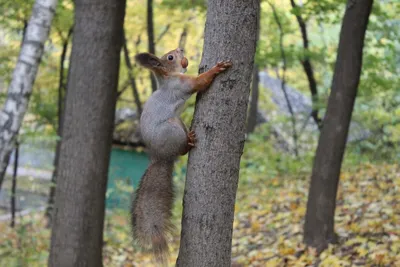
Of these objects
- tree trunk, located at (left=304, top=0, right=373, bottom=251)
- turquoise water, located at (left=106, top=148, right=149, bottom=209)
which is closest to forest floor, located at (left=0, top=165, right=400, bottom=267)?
tree trunk, located at (left=304, top=0, right=373, bottom=251)

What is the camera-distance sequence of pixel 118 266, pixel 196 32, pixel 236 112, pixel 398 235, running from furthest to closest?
pixel 196 32
pixel 118 266
pixel 398 235
pixel 236 112

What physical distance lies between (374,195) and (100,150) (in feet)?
12.6

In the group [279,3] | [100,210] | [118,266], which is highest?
[279,3]

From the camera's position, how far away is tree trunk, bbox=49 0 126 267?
4367mm

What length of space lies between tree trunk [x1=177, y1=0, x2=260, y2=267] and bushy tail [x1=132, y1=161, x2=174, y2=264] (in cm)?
14

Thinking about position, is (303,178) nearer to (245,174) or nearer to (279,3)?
(245,174)

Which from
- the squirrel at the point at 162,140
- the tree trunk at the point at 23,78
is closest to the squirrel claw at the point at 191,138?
the squirrel at the point at 162,140

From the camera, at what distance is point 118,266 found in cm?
631

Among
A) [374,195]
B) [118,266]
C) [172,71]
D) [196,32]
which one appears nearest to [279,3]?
[196,32]

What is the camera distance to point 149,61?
2.82 m

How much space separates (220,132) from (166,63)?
75 cm

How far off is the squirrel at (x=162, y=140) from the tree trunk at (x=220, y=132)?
0.26ft

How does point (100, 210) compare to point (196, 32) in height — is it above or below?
below

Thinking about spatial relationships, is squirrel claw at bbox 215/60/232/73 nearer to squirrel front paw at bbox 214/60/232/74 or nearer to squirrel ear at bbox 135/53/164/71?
squirrel front paw at bbox 214/60/232/74
